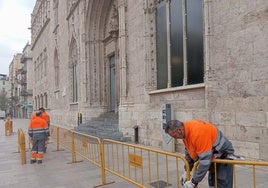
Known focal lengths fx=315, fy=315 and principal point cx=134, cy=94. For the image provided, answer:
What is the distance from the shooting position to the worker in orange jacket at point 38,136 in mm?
9469

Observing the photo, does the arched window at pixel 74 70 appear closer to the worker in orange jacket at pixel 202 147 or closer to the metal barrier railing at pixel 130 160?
the metal barrier railing at pixel 130 160

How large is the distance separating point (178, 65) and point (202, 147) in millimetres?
7020

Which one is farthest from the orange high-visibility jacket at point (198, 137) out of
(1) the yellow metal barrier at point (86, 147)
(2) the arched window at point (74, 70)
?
(2) the arched window at point (74, 70)

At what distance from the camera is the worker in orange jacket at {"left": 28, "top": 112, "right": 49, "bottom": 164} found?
9469 mm

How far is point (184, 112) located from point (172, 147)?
1.16m

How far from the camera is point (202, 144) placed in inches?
138

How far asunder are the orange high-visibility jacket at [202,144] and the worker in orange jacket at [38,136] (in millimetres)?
6702

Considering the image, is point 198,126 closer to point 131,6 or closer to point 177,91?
point 177,91

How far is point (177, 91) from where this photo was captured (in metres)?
10.0

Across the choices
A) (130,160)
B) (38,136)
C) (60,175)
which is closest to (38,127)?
(38,136)

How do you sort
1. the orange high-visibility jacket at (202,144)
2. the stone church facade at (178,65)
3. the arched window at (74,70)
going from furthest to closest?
the arched window at (74,70), the stone church facade at (178,65), the orange high-visibility jacket at (202,144)

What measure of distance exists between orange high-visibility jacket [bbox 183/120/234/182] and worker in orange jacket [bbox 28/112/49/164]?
6.70m

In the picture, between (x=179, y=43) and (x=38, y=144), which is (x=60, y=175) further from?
(x=179, y=43)

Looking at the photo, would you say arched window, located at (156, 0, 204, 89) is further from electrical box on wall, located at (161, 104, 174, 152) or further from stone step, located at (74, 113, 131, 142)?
stone step, located at (74, 113, 131, 142)
